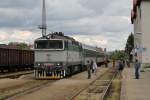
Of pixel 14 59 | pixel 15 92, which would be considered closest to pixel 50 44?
pixel 15 92

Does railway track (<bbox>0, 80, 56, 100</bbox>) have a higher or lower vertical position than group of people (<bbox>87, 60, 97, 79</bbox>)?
lower

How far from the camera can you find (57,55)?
108 ft

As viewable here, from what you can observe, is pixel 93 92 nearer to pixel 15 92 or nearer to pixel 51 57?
pixel 15 92

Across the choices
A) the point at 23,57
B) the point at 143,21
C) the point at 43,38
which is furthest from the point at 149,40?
the point at 43,38

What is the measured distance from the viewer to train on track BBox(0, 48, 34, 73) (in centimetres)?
4653

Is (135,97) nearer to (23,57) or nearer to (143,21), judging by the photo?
(23,57)

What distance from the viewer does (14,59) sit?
1981 inches

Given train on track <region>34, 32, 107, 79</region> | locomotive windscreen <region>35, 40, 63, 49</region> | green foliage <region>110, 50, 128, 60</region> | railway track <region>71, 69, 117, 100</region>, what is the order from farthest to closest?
green foliage <region>110, 50, 128, 60</region>, locomotive windscreen <region>35, 40, 63, 49</region>, train on track <region>34, 32, 107, 79</region>, railway track <region>71, 69, 117, 100</region>

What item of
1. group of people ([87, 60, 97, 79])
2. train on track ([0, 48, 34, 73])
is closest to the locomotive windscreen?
group of people ([87, 60, 97, 79])

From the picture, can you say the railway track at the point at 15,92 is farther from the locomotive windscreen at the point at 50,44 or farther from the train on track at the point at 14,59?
the train on track at the point at 14,59

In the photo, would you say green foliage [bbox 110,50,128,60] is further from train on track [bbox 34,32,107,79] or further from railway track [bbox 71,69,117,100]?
railway track [bbox 71,69,117,100]

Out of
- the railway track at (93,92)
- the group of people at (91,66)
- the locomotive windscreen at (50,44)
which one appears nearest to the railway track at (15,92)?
the railway track at (93,92)

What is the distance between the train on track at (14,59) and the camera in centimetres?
4653

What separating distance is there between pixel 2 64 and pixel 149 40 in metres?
27.8
